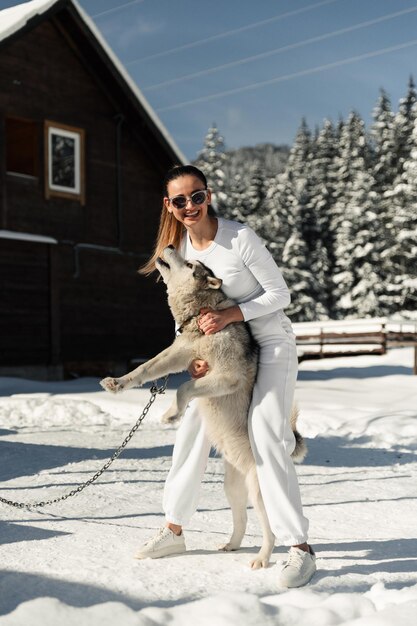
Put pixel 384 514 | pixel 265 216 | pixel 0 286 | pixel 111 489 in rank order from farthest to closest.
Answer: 1. pixel 265 216
2. pixel 0 286
3. pixel 111 489
4. pixel 384 514

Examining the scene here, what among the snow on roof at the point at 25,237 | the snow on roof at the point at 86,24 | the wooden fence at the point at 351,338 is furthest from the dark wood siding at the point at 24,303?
the wooden fence at the point at 351,338

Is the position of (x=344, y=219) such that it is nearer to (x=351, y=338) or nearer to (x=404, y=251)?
(x=404, y=251)

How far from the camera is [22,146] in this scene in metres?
19.2

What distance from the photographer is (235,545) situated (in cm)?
460

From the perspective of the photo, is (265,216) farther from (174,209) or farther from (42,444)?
(174,209)

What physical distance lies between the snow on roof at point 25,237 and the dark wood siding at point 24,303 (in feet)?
0.65

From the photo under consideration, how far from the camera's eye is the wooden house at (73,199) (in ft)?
56.6

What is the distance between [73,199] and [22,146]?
6.80ft

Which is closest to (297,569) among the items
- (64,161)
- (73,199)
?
(73,199)

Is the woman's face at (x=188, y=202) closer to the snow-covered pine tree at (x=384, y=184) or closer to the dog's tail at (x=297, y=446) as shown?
the dog's tail at (x=297, y=446)

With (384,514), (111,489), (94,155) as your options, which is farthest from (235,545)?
(94,155)

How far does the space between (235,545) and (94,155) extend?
15.7 meters

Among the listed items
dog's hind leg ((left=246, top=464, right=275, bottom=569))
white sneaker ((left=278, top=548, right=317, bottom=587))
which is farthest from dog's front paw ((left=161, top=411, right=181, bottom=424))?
white sneaker ((left=278, top=548, right=317, bottom=587))

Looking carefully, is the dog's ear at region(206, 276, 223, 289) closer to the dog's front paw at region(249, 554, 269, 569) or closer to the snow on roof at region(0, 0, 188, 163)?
the dog's front paw at region(249, 554, 269, 569)
